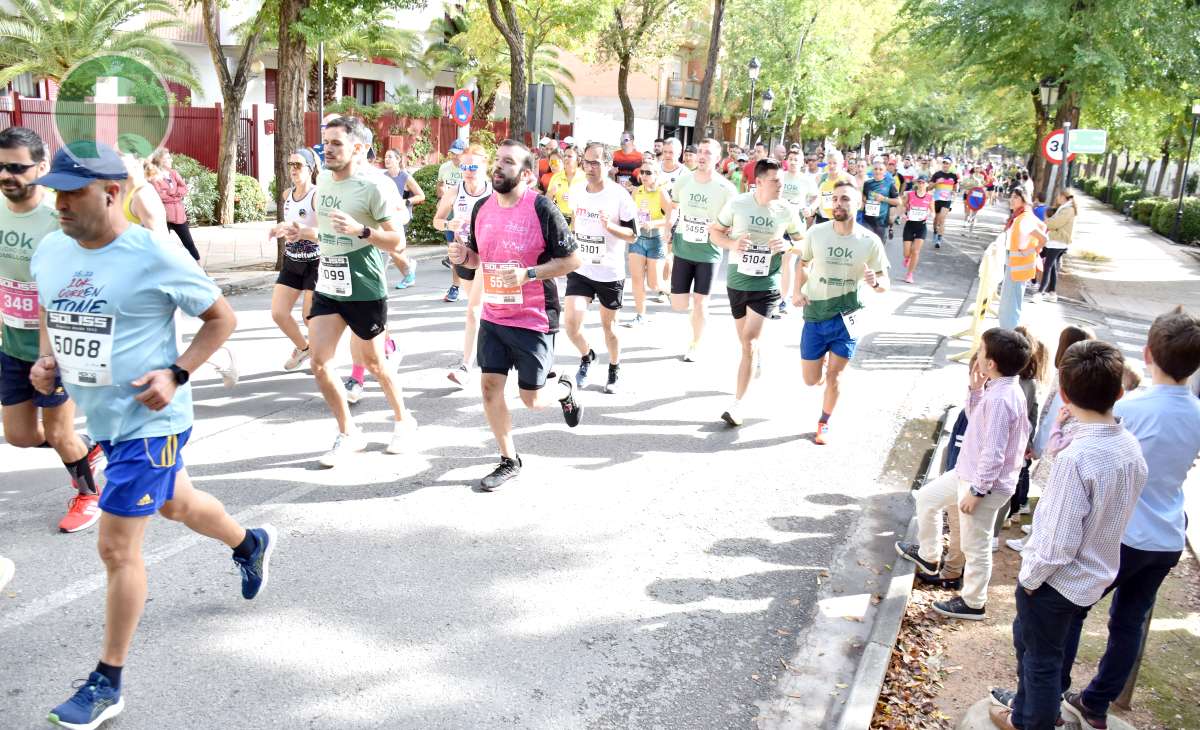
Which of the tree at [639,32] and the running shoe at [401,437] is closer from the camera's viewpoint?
the running shoe at [401,437]

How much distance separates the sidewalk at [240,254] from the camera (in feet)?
41.2

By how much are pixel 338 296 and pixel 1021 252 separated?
7.21 m

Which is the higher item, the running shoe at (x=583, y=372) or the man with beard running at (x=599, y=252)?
the man with beard running at (x=599, y=252)

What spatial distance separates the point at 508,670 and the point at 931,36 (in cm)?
2000

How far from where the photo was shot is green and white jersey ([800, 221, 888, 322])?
676cm

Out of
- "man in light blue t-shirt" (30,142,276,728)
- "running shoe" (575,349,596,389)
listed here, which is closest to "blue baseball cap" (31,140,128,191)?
"man in light blue t-shirt" (30,142,276,728)

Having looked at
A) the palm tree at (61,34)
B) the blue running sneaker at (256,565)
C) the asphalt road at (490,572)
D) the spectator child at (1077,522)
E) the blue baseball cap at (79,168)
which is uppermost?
the palm tree at (61,34)

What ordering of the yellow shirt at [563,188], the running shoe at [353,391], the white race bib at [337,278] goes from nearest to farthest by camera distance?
the white race bib at [337,278] < the running shoe at [353,391] < the yellow shirt at [563,188]

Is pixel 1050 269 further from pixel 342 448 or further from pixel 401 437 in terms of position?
pixel 342 448

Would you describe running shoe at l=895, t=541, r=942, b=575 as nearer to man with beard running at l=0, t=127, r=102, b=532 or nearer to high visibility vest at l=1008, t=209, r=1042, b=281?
man with beard running at l=0, t=127, r=102, b=532

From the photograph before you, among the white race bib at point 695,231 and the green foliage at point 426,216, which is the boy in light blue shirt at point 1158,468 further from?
the green foliage at point 426,216

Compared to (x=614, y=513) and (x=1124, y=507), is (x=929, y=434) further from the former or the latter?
(x=1124, y=507)

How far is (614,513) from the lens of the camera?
5.62 meters

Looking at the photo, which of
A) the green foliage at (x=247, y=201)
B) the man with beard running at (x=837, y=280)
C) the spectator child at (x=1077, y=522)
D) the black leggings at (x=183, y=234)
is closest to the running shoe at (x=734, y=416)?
the man with beard running at (x=837, y=280)
